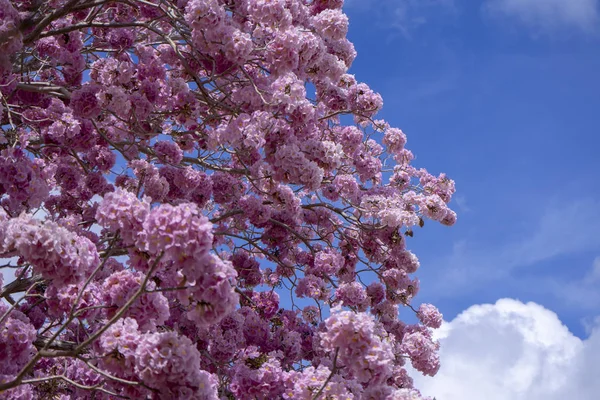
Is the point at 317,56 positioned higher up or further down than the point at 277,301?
higher up

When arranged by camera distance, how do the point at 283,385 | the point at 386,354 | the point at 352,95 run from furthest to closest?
the point at 352,95 < the point at 283,385 < the point at 386,354

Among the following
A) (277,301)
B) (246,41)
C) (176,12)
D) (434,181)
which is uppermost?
(434,181)

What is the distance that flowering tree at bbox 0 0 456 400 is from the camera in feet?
13.1

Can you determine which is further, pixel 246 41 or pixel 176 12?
pixel 176 12

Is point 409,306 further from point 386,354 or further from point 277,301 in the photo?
point 386,354

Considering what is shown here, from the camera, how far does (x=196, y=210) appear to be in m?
3.63

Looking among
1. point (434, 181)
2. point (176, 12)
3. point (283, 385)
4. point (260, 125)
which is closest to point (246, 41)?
point (260, 125)

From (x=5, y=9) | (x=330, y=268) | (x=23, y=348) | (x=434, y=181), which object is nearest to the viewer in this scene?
(x=23, y=348)

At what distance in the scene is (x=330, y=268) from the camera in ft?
29.4

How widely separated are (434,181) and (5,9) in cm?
624

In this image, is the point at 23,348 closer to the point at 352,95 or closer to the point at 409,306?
the point at 352,95

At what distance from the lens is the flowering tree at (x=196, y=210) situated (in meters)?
4.00

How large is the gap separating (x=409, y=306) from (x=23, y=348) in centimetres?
573

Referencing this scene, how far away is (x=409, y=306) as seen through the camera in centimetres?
936
